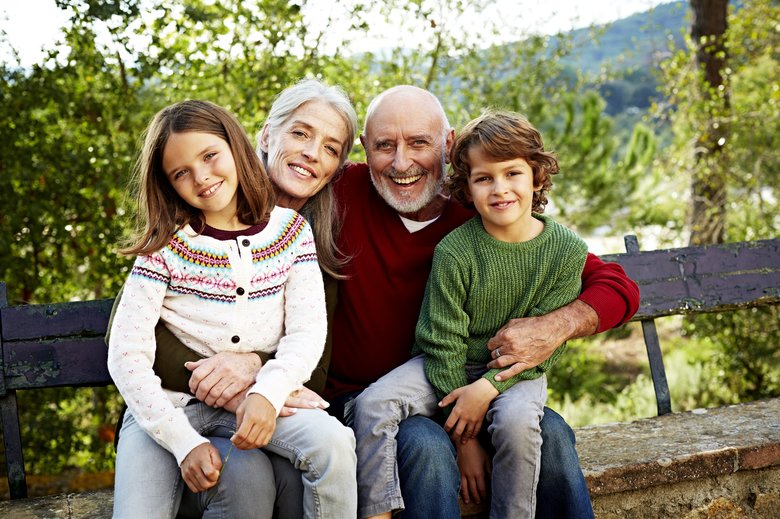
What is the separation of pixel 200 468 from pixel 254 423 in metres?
0.18

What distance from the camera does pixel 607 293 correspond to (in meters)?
2.63

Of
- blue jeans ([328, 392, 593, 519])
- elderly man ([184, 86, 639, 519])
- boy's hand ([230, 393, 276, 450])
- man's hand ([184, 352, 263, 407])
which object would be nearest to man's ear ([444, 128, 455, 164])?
elderly man ([184, 86, 639, 519])

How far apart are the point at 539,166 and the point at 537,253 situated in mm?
Answer: 289

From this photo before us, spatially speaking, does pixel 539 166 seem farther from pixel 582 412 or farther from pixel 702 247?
pixel 582 412

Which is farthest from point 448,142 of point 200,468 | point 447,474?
point 200,468

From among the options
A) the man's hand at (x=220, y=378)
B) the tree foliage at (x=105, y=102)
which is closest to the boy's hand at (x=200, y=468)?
the man's hand at (x=220, y=378)

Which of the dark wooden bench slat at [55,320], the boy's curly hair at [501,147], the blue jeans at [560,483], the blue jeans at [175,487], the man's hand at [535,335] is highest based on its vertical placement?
the boy's curly hair at [501,147]

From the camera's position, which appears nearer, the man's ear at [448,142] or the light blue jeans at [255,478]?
the light blue jeans at [255,478]

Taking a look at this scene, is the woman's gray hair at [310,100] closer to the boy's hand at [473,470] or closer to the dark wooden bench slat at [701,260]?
the boy's hand at [473,470]

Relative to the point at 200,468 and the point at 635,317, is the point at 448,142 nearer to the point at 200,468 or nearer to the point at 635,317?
the point at 635,317

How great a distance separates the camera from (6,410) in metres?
2.88

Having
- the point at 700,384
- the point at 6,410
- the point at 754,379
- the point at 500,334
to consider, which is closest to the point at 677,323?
the point at 700,384

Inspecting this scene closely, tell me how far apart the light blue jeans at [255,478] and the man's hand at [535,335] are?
0.56 meters

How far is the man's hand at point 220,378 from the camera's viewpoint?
223 centimetres
